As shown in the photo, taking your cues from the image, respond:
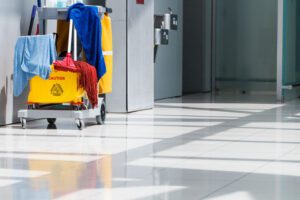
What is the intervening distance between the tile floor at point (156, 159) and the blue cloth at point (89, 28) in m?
0.89

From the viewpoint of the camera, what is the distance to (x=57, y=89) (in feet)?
34.0

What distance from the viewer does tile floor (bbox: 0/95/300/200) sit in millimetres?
5938

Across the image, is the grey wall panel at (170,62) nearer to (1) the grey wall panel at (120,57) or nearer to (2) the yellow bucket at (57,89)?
(1) the grey wall panel at (120,57)

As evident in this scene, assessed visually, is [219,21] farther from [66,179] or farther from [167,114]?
[66,179]

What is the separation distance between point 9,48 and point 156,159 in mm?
3936

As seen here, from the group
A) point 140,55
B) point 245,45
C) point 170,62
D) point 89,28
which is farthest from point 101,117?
point 245,45

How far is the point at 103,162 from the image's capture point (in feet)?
24.3

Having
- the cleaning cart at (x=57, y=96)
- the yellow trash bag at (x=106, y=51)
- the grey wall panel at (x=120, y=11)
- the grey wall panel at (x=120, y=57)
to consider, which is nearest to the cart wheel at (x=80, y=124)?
the cleaning cart at (x=57, y=96)

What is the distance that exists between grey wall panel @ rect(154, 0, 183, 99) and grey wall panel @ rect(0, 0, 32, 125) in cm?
490

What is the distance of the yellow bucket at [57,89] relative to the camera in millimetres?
10352

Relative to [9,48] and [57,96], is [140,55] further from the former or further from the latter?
[57,96]

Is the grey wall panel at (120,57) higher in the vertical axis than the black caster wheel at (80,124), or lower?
higher

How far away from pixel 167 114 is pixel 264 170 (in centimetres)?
585

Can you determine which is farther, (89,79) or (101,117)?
(101,117)
